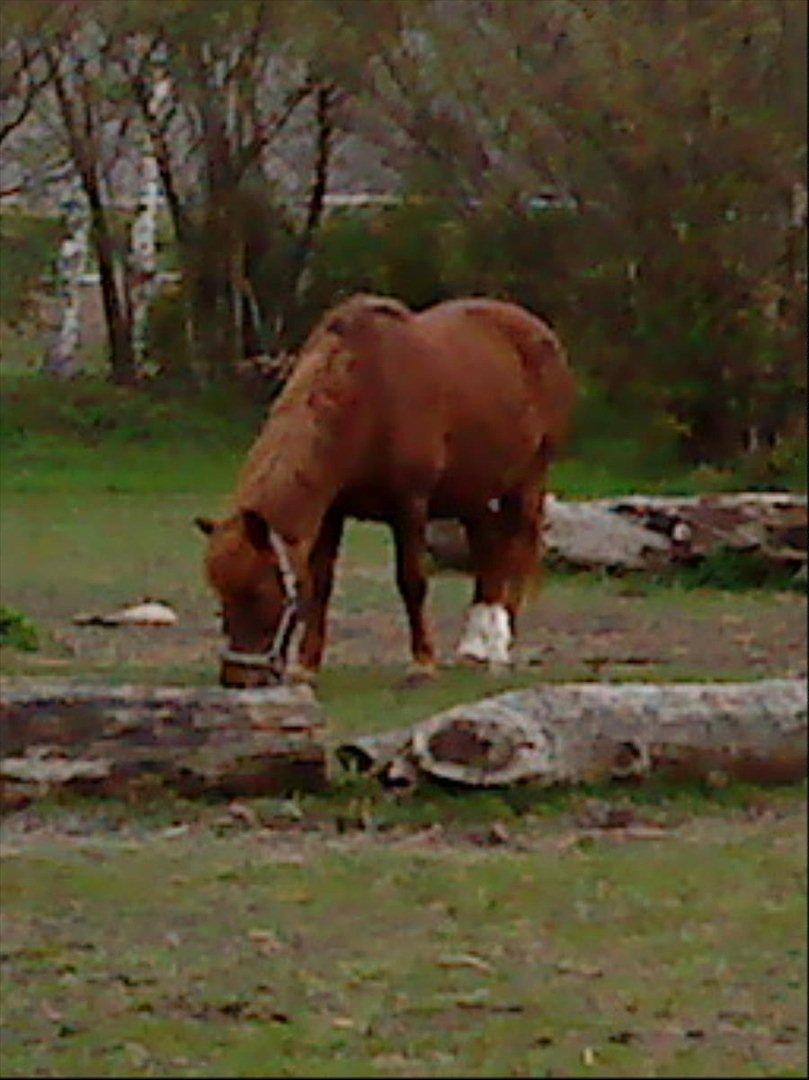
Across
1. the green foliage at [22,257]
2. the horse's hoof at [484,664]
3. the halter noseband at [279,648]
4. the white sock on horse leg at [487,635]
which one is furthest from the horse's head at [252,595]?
the green foliage at [22,257]

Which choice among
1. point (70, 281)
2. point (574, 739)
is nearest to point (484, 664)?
point (574, 739)

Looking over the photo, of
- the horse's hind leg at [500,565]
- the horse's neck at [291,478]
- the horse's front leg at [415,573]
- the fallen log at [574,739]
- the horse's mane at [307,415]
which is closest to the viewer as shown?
the fallen log at [574,739]

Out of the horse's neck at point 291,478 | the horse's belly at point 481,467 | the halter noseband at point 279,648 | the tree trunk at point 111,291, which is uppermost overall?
the horse's neck at point 291,478

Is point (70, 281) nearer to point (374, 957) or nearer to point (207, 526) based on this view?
point (207, 526)

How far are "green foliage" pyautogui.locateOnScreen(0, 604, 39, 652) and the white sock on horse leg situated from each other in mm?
2025

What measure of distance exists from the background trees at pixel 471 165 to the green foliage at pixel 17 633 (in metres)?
2.71

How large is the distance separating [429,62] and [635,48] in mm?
14078

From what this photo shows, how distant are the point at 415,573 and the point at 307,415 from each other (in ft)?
3.51

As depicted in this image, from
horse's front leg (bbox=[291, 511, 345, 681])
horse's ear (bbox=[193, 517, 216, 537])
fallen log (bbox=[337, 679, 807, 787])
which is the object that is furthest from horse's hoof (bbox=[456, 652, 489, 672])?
fallen log (bbox=[337, 679, 807, 787])

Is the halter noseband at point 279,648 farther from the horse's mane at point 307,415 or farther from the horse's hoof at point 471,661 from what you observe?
the horse's hoof at point 471,661

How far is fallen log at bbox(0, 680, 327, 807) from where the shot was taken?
7.92 m

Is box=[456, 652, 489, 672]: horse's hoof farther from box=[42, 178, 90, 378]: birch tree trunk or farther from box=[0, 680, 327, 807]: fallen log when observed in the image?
box=[42, 178, 90, 378]: birch tree trunk

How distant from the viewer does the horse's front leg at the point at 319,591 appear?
35.9ft

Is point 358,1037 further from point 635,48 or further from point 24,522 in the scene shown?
point 24,522
